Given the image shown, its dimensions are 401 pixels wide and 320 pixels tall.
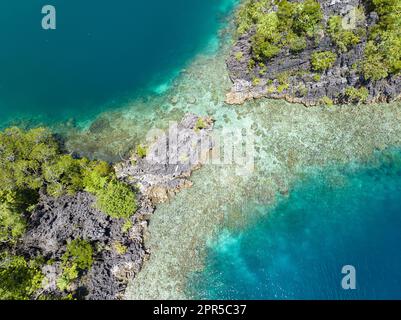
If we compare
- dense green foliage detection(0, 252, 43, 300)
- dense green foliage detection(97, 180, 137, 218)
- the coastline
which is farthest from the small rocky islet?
the coastline

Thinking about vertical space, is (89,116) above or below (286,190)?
above

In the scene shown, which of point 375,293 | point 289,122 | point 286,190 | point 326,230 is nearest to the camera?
point 375,293

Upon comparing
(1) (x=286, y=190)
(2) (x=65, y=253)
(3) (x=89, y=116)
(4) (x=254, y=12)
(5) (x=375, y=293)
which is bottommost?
(5) (x=375, y=293)

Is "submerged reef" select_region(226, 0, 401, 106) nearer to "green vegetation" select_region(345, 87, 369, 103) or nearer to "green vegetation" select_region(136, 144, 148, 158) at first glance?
"green vegetation" select_region(345, 87, 369, 103)

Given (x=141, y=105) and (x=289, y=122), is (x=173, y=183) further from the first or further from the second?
(x=289, y=122)

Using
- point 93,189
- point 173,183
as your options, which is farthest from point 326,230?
point 93,189

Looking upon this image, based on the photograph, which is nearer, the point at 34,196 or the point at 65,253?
the point at 65,253
